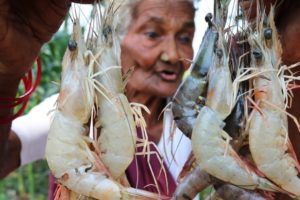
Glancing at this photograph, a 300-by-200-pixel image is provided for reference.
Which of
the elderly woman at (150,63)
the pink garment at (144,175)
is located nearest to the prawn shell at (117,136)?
the pink garment at (144,175)

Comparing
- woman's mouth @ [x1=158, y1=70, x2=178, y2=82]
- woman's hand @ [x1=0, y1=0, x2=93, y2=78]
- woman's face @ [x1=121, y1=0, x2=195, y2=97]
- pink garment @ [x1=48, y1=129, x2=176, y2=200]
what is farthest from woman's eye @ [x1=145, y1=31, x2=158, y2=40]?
woman's hand @ [x1=0, y1=0, x2=93, y2=78]

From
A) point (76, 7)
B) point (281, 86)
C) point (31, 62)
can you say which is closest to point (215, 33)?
point (281, 86)

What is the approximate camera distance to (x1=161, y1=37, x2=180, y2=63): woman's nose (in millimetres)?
2029

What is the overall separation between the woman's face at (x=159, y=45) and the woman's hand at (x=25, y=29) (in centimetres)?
62

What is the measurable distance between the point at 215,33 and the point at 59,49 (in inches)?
84.8

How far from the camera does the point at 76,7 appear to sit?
1143mm

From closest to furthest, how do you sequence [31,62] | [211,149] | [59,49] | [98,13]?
[211,149] < [98,13] < [31,62] < [59,49]

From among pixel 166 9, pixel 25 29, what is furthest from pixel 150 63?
pixel 25 29

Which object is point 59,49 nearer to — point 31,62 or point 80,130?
point 31,62

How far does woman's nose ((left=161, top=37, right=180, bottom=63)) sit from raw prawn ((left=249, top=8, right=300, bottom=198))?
96cm

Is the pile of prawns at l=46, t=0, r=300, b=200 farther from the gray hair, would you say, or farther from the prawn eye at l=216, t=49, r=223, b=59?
the gray hair

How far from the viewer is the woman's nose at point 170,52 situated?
203cm

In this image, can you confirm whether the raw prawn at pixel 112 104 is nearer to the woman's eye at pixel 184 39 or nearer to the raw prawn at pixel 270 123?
the raw prawn at pixel 270 123

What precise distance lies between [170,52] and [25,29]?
28.3 inches
